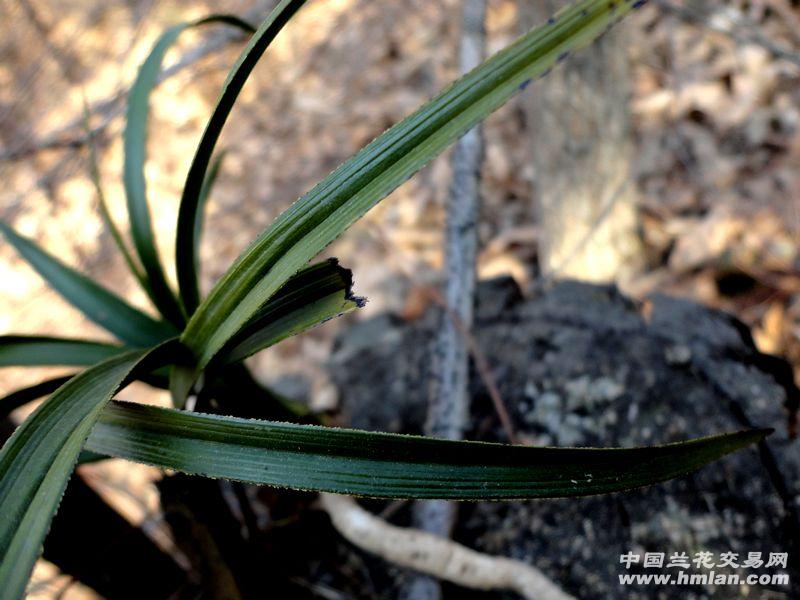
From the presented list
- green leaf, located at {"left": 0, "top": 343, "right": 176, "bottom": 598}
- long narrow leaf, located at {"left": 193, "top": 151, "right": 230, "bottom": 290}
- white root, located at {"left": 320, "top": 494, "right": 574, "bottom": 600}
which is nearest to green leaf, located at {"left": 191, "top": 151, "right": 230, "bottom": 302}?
long narrow leaf, located at {"left": 193, "top": 151, "right": 230, "bottom": 290}

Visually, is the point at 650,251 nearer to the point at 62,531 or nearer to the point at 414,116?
the point at 414,116

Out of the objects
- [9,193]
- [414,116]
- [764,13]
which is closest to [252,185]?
[9,193]

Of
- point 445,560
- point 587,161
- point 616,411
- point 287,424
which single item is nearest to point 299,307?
point 287,424

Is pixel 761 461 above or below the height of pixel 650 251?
below

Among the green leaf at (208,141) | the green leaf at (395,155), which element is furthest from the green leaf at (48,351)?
the green leaf at (395,155)

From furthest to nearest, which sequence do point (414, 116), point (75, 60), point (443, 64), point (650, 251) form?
point (443, 64), point (650, 251), point (75, 60), point (414, 116)

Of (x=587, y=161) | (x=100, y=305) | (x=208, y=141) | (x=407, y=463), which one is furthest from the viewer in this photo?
(x=587, y=161)

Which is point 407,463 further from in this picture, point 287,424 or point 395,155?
point 395,155
